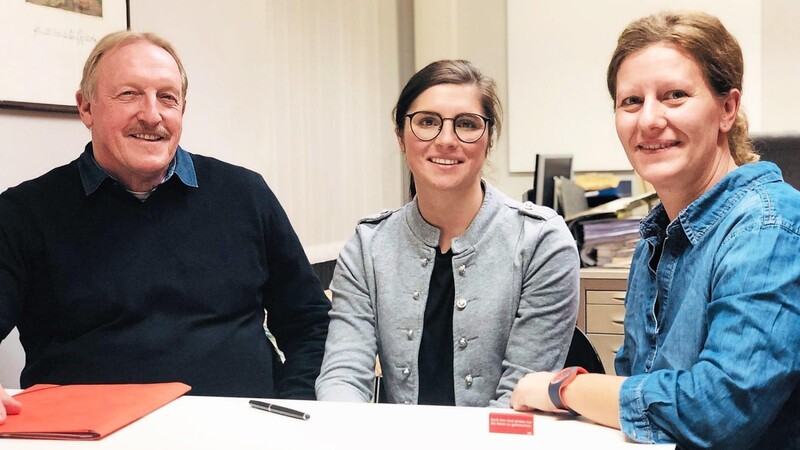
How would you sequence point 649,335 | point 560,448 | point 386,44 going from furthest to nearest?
point 386,44 < point 649,335 < point 560,448

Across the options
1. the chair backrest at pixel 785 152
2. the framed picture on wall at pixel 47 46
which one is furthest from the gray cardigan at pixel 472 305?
the chair backrest at pixel 785 152

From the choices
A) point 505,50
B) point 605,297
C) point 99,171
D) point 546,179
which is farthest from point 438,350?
point 505,50

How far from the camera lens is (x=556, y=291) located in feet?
4.73

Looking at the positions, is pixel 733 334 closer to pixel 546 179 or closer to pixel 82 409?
pixel 82 409

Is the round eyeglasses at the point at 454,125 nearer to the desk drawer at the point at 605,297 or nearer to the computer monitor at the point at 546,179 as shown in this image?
the desk drawer at the point at 605,297

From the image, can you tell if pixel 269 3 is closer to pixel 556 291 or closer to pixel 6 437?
pixel 556 291

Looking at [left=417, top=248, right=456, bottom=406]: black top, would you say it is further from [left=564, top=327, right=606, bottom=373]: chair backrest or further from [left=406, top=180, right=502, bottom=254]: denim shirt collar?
[left=564, top=327, right=606, bottom=373]: chair backrest

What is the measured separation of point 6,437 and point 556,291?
95cm

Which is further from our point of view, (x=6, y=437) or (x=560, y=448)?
(x=6, y=437)

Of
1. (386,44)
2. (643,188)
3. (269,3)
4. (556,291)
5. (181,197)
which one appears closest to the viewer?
(556,291)

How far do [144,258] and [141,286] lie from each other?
0.07 metres

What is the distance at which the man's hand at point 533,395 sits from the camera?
1.08 metres

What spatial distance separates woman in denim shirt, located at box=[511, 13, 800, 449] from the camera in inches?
37.1

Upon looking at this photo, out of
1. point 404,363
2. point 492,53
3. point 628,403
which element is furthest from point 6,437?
point 492,53
